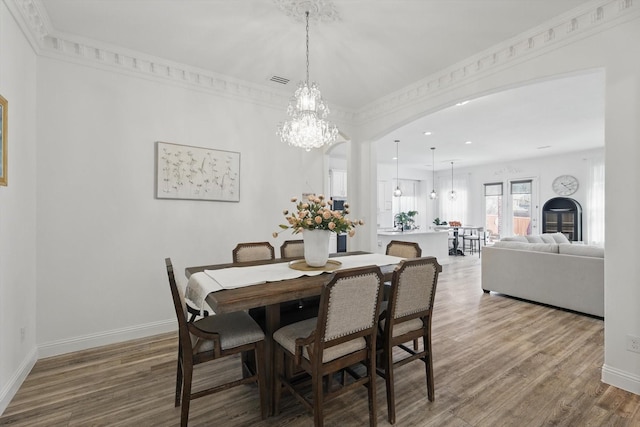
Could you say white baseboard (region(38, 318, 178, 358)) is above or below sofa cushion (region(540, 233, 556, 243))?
below

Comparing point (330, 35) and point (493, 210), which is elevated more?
point (330, 35)

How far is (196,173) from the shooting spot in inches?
138

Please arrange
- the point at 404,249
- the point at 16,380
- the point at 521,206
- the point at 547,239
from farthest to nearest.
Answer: the point at 521,206 < the point at 547,239 < the point at 404,249 < the point at 16,380

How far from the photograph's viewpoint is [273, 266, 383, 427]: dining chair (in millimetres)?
1651

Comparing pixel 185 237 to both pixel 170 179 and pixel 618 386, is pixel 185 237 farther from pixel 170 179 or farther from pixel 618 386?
pixel 618 386

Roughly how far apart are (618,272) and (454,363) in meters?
1.41

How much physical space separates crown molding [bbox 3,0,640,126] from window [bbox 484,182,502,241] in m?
7.04

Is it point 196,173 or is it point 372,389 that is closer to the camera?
point 372,389

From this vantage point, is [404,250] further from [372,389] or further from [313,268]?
[372,389]

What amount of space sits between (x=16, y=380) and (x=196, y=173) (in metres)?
2.25

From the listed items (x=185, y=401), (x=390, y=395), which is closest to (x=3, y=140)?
(x=185, y=401)

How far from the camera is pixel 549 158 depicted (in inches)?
332

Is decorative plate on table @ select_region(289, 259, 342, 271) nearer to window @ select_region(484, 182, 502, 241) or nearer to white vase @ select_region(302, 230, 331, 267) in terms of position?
white vase @ select_region(302, 230, 331, 267)

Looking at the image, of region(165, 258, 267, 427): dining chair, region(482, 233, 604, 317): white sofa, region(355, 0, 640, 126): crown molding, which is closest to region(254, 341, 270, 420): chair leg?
region(165, 258, 267, 427): dining chair
